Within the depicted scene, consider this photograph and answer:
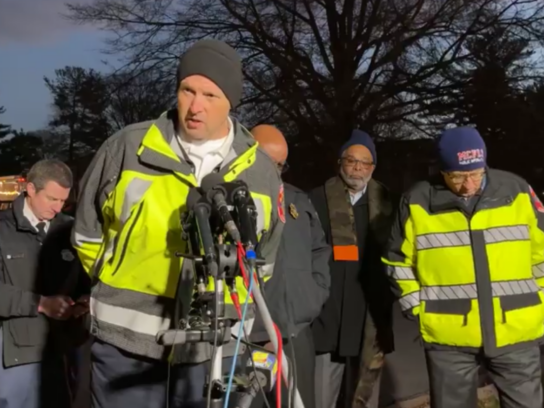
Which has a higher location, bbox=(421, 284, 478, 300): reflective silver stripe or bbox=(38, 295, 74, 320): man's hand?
bbox=(421, 284, 478, 300): reflective silver stripe

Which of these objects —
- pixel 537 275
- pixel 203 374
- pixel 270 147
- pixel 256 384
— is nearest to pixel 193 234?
pixel 256 384

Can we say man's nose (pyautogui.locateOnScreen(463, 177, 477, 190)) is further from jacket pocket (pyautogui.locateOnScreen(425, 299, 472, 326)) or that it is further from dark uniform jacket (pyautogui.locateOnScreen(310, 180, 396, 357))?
dark uniform jacket (pyautogui.locateOnScreen(310, 180, 396, 357))

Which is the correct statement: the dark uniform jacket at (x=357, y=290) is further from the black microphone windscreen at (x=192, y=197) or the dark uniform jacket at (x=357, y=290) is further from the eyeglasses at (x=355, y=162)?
the black microphone windscreen at (x=192, y=197)

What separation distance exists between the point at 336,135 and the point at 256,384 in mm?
10097

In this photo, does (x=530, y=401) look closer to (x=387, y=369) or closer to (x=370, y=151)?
(x=370, y=151)

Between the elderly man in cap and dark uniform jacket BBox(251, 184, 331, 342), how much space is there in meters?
0.64

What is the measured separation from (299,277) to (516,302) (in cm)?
110

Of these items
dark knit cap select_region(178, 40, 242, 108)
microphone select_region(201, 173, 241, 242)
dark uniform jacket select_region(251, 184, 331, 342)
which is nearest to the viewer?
microphone select_region(201, 173, 241, 242)

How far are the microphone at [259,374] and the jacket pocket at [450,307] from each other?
5.70ft

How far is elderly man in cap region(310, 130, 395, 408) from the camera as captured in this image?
4551 millimetres

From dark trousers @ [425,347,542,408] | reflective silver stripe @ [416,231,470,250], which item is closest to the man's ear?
reflective silver stripe @ [416,231,470,250]

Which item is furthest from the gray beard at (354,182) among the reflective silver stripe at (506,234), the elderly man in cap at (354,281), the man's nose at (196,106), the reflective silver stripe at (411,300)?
the man's nose at (196,106)

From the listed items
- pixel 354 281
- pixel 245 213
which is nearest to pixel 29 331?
pixel 354 281

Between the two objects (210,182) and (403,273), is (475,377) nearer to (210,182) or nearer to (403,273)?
(403,273)
